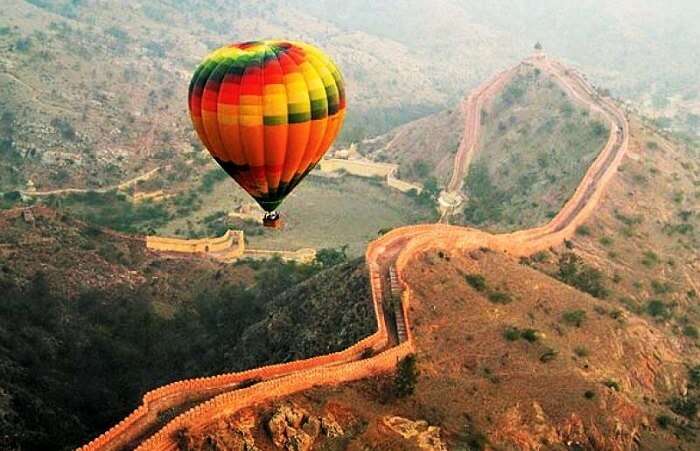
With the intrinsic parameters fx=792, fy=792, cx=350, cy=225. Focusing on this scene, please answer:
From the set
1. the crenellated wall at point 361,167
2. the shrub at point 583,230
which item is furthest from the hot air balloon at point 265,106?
the crenellated wall at point 361,167

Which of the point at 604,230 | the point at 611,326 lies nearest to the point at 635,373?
the point at 611,326

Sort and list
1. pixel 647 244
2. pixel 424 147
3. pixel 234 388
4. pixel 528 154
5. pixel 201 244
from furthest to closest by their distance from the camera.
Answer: pixel 424 147 → pixel 528 154 → pixel 201 244 → pixel 647 244 → pixel 234 388

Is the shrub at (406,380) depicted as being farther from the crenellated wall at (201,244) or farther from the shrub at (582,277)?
the crenellated wall at (201,244)

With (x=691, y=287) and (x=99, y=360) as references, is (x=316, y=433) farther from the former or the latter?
(x=691, y=287)

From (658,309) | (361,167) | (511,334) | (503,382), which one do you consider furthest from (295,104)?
(361,167)

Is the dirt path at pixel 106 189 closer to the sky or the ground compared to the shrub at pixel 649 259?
closer to the ground

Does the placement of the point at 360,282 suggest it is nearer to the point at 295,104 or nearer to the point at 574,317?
the point at 295,104
